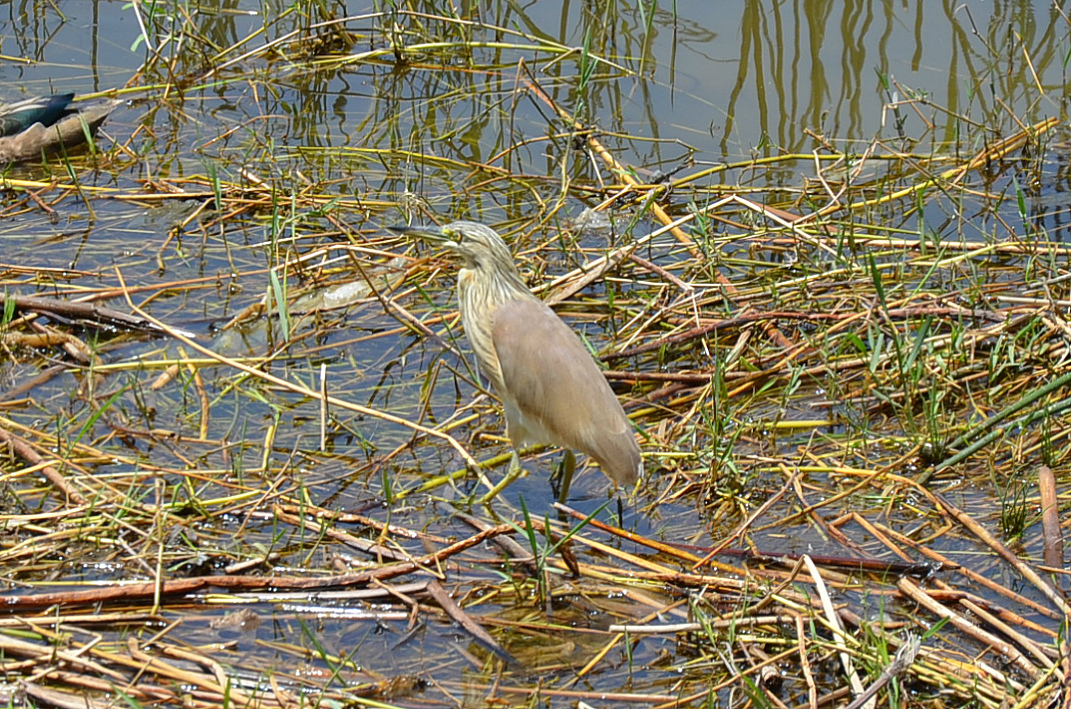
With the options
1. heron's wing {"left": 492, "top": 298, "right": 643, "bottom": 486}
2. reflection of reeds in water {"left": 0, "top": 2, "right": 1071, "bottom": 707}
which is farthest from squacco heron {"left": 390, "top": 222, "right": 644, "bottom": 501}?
reflection of reeds in water {"left": 0, "top": 2, "right": 1071, "bottom": 707}

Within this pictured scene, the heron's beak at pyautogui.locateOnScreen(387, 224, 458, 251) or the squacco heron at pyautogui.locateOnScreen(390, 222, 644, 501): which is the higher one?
the heron's beak at pyautogui.locateOnScreen(387, 224, 458, 251)

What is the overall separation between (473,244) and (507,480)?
837mm

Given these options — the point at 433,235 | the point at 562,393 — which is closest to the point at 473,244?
the point at 433,235

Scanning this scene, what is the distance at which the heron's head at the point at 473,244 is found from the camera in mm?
4297

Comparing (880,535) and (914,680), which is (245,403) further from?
(914,680)

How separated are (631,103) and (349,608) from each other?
3.95m

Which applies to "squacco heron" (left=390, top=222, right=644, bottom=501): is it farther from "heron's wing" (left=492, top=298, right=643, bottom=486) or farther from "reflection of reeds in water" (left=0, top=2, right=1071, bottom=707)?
"reflection of reeds in water" (left=0, top=2, right=1071, bottom=707)

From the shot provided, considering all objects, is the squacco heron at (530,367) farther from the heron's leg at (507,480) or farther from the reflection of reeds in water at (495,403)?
the reflection of reeds in water at (495,403)

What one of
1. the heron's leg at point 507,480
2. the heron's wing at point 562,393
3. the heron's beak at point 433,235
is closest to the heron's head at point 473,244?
the heron's beak at point 433,235

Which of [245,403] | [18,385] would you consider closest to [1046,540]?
[245,403]

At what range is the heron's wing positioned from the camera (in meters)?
3.71

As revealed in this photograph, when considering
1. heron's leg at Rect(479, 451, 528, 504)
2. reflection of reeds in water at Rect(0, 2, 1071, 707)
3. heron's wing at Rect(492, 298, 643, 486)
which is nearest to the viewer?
reflection of reeds in water at Rect(0, 2, 1071, 707)

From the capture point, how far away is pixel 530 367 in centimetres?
395

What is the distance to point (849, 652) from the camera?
3.02m
